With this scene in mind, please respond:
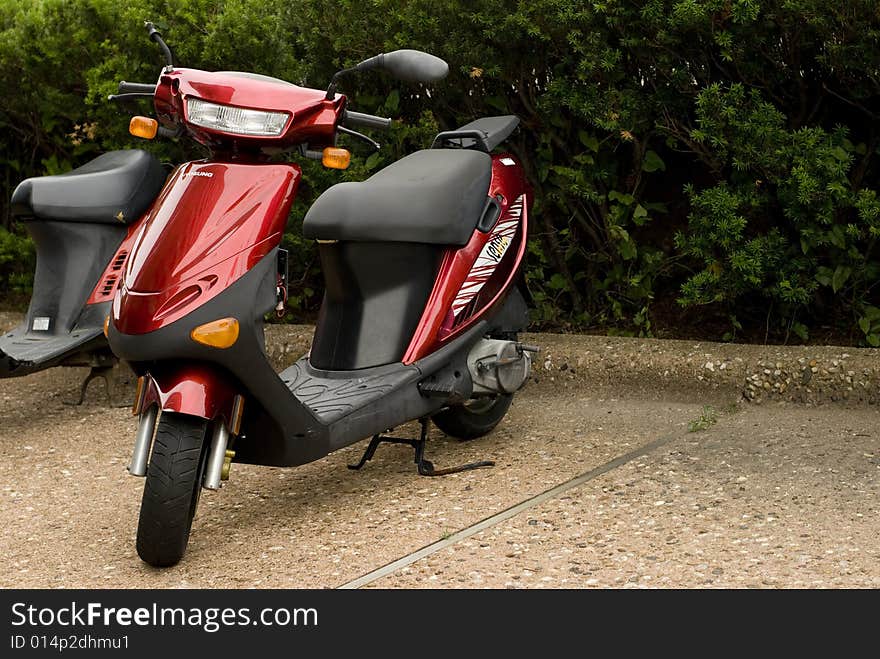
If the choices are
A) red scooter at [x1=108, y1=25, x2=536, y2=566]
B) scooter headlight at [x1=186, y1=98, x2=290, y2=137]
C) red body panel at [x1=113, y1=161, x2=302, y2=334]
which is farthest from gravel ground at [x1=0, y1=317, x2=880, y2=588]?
scooter headlight at [x1=186, y1=98, x2=290, y2=137]

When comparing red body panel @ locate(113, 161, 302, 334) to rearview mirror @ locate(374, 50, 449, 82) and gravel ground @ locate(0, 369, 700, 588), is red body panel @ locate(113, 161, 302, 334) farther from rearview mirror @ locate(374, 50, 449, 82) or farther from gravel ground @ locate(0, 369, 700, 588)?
gravel ground @ locate(0, 369, 700, 588)

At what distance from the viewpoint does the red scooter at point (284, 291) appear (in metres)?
3.36

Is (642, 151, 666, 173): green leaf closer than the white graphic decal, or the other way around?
the white graphic decal

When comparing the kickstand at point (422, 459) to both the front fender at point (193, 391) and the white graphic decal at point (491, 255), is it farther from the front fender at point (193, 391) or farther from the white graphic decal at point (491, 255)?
the front fender at point (193, 391)

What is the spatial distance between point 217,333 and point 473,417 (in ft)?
5.35

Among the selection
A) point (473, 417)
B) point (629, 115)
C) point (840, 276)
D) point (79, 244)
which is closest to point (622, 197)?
point (629, 115)

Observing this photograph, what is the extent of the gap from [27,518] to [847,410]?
318cm

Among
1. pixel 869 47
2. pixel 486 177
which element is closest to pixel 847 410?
pixel 869 47

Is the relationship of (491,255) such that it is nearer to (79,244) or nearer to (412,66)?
(412,66)

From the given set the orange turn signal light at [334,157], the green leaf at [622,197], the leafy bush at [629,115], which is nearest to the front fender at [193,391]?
the orange turn signal light at [334,157]

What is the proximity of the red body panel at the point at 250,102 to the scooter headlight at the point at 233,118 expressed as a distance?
13 mm

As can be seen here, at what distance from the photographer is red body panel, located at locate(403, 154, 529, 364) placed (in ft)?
14.1

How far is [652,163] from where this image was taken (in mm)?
5625

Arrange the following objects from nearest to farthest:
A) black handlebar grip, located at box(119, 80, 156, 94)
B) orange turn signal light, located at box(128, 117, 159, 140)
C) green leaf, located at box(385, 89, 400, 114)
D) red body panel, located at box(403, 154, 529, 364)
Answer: orange turn signal light, located at box(128, 117, 159, 140)
black handlebar grip, located at box(119, 80, 156, 94)
red body panel, located at box(403, 154, 529, 364)
green leaf, located at box(385, 89, 400, 114)
